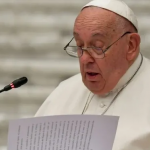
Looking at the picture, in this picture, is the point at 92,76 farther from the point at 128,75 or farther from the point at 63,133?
the point at 63,133

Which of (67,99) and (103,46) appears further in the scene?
(67,99)

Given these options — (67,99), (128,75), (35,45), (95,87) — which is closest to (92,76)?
(95,87)

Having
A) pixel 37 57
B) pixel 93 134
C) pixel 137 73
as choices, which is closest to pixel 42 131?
pixel 93 134

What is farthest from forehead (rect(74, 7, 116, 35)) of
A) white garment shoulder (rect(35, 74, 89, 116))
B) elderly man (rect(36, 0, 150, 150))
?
white garment shoulder (rect(35, 74, 89, 116))

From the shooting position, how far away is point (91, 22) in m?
1.28

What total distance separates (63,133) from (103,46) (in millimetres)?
393

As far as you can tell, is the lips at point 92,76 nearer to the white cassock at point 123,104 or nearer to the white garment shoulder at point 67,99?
the white cassock at point 123,104

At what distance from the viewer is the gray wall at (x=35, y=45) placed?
1.85 metres

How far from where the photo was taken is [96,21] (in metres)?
1.28

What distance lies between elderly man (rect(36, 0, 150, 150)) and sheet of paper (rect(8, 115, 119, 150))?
0.56 feet

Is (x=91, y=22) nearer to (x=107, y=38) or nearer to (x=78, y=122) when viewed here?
(x=107, y=38)

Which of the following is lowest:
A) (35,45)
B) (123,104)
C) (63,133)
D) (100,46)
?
(63,133)

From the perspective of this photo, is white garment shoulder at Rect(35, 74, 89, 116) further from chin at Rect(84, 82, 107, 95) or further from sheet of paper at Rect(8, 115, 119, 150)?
sheet of paper at Rect(8, 115, 119, 150)

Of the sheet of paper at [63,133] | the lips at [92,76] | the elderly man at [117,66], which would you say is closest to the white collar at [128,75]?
the elderly man at [117,66]
